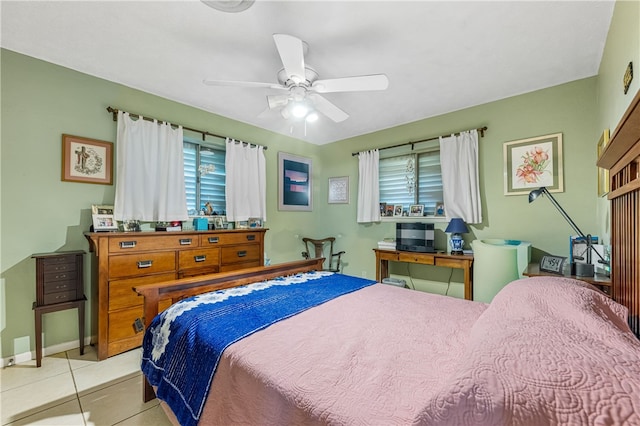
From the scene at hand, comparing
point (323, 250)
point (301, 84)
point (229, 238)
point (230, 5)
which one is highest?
point (230, 5)

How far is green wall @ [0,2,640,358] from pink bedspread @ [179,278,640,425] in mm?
1451

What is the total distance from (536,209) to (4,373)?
526 cm

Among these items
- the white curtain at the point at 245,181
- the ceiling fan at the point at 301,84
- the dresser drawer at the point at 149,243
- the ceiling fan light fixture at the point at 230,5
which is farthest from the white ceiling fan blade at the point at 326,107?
the dresser drawer at the point at 149,243

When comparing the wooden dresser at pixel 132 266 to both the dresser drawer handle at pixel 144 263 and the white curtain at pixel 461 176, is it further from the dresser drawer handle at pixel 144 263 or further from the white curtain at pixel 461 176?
the white curtain at pixel 461 176

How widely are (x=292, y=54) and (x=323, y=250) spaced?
3.58 metres

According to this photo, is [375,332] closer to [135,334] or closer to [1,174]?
[135,334]

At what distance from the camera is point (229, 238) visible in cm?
333

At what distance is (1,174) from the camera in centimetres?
227

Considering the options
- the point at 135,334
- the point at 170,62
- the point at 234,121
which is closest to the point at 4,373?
the point at 135,334

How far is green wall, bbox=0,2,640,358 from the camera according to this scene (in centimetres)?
229

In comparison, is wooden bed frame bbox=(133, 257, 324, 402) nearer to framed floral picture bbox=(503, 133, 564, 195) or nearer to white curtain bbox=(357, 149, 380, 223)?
white curtain bbox=(357, 149, 380, 223)

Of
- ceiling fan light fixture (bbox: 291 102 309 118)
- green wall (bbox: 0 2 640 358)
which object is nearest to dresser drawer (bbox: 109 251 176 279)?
green wall (bbox: 0 2 640 358)

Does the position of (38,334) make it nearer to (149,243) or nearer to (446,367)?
(149,243)

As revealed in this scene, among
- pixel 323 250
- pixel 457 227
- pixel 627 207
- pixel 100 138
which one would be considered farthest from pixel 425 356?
pixel 323 250
